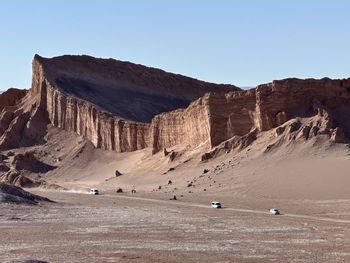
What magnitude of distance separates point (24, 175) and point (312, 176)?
33.7 meters

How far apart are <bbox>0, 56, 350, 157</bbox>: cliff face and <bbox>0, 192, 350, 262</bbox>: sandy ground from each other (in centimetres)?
1514

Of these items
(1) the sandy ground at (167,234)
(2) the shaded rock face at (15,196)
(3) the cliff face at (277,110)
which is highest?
(3) the cliff face at (277,110)

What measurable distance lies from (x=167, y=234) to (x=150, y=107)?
227 feet

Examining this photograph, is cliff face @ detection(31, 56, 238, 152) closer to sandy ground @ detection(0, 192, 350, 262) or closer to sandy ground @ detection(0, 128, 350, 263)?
sandy ground @ detection(0, 128, 350, 263)

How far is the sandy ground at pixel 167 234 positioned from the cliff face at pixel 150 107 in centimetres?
1514

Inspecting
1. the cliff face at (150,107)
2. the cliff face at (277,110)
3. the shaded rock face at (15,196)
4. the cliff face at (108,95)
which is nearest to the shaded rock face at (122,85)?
the cliff face at (108,95)

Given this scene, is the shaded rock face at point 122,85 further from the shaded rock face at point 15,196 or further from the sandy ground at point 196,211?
the shaded rock face at point 15,196

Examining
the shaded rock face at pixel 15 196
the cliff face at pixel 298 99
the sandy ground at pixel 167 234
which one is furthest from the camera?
the cliff face at pixel 298 99

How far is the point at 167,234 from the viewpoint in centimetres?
2928

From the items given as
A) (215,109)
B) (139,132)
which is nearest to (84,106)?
(139,132)

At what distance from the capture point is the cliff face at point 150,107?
57575 mm

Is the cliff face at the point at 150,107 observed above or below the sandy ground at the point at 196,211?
above

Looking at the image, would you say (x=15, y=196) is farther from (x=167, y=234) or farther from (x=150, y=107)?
(x=150, y=107)

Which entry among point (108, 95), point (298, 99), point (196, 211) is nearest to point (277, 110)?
point (298, 99)
